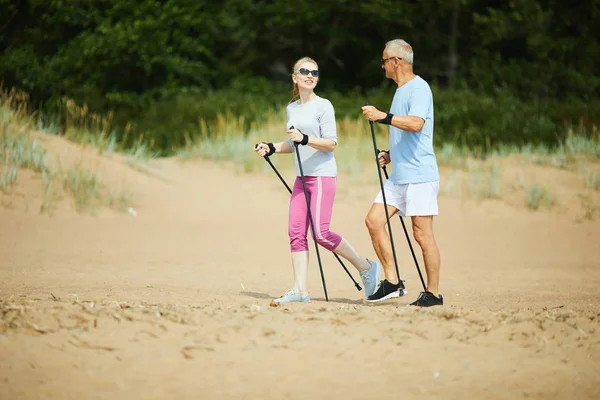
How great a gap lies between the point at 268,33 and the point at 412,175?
86.6 feet

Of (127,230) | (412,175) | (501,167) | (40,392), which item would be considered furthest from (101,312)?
(501,167)

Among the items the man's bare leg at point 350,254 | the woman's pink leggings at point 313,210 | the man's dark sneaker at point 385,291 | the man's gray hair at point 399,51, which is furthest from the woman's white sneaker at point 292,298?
the man's gray hair at point 399,51

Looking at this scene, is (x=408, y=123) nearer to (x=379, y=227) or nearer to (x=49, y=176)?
(x=379, y=227)

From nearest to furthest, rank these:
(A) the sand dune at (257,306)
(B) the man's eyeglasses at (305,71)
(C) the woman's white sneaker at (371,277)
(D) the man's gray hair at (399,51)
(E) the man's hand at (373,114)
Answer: (A) the sand dune at (257,306) < (E) the man's hand at (373,114) < (D) the man's gray hair at (399,51) < (B) the man's eyeglasses at (305,71) < (C) the woman's white sneaker at (371,277)

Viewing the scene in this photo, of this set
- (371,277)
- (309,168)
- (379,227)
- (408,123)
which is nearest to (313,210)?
(309,168)

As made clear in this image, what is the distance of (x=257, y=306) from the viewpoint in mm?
6477

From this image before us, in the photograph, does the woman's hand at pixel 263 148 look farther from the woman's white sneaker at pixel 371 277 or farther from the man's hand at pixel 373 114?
the woman's white sneaker at pixel 371 277

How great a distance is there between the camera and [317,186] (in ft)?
23.0

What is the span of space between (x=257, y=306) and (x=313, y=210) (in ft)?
3.16

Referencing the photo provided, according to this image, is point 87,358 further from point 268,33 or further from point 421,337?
point 268,33

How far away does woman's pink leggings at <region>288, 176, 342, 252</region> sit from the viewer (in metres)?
7.01

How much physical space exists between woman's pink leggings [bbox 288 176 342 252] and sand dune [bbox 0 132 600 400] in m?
0.57

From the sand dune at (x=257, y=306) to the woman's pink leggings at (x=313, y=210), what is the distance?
574 millimetres

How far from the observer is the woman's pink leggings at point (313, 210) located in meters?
7.01
